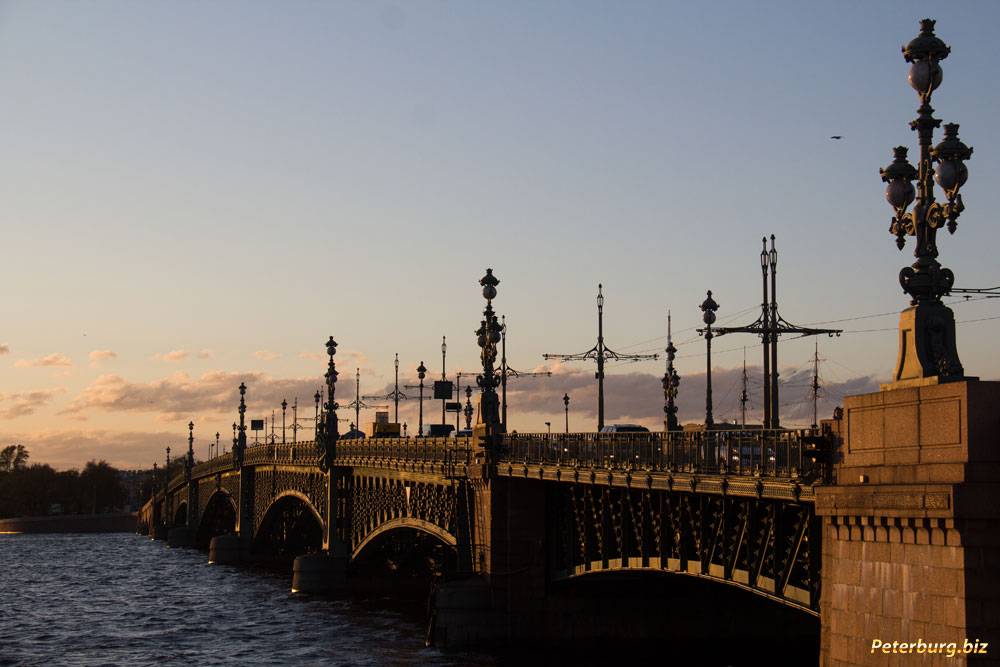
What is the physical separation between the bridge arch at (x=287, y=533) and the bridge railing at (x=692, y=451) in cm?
6551

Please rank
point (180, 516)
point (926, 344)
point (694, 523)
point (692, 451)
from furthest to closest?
point (180, 516) < point (694, 523) < point (692, 451) < point (926, 344)

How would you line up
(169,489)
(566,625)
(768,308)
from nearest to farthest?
(768,308), (566,625), (169,489)

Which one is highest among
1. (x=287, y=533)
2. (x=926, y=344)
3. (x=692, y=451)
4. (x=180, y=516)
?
(x=926, y=344)

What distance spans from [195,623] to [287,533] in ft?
142

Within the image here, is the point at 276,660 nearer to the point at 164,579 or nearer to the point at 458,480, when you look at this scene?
the point at 458,480

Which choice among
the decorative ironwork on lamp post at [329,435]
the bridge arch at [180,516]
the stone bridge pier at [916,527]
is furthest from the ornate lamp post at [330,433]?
the bridge arch at [180,516]

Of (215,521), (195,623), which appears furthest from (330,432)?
(215,521)

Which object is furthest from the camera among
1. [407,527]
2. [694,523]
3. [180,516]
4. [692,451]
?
[180,516]

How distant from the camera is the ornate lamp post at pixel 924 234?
23.6m

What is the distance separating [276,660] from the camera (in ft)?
184

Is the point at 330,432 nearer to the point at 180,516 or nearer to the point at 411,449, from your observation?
the point at 411,449

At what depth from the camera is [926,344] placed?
2370cm

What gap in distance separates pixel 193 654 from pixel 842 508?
4059 centimetres

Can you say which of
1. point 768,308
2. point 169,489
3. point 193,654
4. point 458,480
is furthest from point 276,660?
point 169,489
